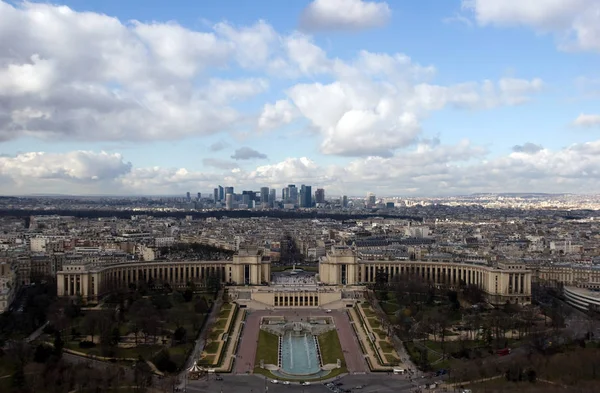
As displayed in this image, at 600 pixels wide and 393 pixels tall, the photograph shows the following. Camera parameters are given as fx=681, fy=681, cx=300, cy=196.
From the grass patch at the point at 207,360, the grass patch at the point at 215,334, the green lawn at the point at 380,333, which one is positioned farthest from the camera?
the green lawn at the point at 380,333

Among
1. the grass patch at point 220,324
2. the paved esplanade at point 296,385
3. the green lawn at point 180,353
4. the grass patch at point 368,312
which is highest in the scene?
the grass patch at point 368,312

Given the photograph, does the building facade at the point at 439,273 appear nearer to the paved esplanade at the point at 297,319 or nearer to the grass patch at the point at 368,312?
the paved esplanade at the point at 297,319

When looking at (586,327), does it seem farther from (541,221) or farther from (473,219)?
(473,219)

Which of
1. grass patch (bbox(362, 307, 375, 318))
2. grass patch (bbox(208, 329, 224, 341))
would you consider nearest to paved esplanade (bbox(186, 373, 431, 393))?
grass patch (bbox(208, 329, 224, 341))

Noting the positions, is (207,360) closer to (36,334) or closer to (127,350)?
(127,350)

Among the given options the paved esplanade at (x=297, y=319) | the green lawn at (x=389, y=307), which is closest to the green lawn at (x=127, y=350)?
the paved esplanade at (x=297, y=319)

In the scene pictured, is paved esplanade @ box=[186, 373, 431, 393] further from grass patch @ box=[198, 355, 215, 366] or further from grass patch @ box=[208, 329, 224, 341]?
grass patch @ box=[208, 329, 224, 341]

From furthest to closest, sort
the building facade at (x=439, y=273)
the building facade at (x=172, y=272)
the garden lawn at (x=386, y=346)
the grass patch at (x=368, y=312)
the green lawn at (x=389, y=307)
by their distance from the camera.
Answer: the building facade at (x=439, y=273), the building facade at (x=172, y=272), the green lawn at (x=389, y=307), the grass patch at (x=368, y=312), the garden lawn at (x=386, y=346)
